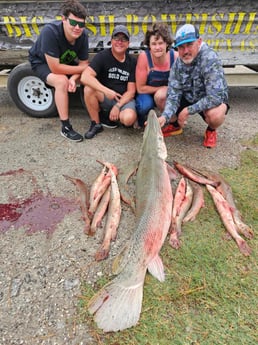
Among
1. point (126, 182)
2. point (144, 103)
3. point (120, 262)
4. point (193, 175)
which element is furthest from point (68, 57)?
point (120, 262)

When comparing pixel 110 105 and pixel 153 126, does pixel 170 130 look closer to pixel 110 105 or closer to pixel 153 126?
pixel 110 105

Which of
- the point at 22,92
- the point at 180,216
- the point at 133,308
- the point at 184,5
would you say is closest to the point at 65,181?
the point at 180,216

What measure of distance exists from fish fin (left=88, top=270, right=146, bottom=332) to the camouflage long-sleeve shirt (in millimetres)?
2771

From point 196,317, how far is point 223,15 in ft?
16.7

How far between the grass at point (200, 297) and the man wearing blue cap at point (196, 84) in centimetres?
171

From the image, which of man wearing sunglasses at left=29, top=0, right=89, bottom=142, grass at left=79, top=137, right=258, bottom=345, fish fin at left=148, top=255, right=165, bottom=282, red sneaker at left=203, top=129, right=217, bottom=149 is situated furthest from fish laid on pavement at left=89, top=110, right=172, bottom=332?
man wearing sunglasses at left=29, top=0, right=89, bottom=142

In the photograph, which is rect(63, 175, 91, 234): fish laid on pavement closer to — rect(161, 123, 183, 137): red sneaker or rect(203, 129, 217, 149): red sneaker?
rect(161, 123, 183, 137): red sneaker

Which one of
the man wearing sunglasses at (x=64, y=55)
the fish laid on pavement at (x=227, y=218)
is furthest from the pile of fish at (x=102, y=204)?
the man wearing sunglasses at (x=64, y=55)

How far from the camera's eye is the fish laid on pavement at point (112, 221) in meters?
2.89

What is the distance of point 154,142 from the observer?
3.73 metres

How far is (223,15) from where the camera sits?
5520 millimetres

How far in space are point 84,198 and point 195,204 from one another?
1.25 metres

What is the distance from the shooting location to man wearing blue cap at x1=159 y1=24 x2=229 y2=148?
3.99 meters

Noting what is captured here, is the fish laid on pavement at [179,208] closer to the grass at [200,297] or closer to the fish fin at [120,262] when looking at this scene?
the grass at [200,297]
